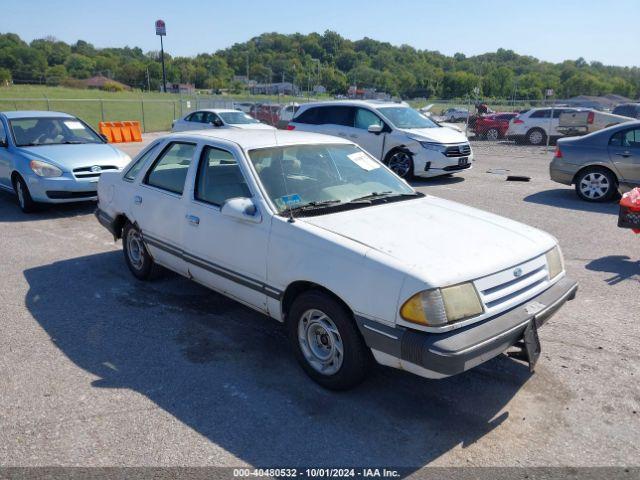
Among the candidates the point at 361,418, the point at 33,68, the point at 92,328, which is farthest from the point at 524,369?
the point at 33,68

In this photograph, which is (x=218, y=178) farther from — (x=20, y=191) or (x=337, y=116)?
(x=337, y=116)

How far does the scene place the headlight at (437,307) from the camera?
2959 millimetres

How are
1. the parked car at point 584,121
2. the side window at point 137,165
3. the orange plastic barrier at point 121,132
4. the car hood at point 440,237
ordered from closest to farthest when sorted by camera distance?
the car hood at point 440,237 → the side window at point 137,165 → the parked car at point 584,121 → the orange plastic barrier at point 121,132

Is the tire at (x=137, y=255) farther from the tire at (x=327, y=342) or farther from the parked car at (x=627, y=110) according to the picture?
the parked car at (x=627, y=110)

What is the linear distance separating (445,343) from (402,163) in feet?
31.0

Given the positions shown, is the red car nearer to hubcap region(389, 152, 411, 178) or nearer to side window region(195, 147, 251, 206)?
hubcap region(389, 152, 411, 178)

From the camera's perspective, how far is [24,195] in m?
8.70

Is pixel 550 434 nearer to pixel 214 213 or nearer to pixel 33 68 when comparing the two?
pixel 214 213

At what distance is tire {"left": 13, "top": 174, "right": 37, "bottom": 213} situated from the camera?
28.3ft

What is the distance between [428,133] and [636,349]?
27.7ft

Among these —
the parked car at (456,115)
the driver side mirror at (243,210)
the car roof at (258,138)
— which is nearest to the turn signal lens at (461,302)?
the driver side mirror at (243,210)

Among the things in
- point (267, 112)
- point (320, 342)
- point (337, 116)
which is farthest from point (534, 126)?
point (320, 342)

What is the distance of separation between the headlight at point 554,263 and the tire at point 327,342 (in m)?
1.45

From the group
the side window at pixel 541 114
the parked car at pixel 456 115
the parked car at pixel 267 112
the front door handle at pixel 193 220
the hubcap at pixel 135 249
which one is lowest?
the parked car at pixel 456 115
